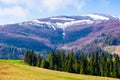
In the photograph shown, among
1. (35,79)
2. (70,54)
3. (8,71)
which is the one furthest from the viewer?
(70,54)

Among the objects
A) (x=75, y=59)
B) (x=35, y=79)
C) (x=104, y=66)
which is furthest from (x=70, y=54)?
(x=35, y=79)

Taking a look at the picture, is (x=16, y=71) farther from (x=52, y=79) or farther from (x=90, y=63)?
(x=90, y=63)

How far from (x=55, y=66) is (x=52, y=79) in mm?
93710

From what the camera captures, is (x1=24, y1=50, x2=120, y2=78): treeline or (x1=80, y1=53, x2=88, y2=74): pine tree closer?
(x1=80, y1=53, x2=88, y2=74): pine tree

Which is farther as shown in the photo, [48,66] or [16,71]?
[48,66]

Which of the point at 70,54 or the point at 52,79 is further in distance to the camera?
the point at 70,54

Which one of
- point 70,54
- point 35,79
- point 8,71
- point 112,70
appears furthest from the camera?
point 70,54

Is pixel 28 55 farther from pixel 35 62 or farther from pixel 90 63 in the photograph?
pixel 90 63

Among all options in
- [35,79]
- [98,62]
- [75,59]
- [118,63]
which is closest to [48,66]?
[75,59]

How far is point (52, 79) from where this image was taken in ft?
226

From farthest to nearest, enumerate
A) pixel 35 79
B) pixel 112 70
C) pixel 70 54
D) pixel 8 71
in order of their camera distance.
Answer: pixel 70 54 → pixel 112 70 → pixel 8 71 → pixel 35 79

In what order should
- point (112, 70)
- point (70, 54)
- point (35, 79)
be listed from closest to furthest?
point (35, 79) < point (112, 70) < point (70, 54)

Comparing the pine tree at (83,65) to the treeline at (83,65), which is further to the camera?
the treeline at (83,65)

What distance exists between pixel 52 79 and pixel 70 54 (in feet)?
321
